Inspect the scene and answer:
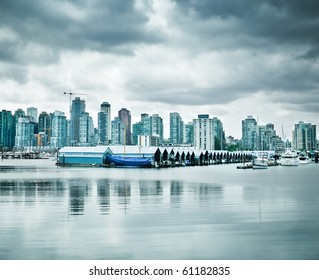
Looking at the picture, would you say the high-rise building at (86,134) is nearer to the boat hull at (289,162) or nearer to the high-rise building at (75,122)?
the high-rise building at (75,122)

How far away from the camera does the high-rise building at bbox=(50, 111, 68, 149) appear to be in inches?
3467

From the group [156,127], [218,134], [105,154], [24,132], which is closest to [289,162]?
[218,134]

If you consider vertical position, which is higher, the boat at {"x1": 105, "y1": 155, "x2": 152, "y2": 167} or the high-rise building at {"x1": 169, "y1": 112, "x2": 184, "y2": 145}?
the high-rise building at {"x1": 169, "y1": 112, "x2": 184, "y2": 145}

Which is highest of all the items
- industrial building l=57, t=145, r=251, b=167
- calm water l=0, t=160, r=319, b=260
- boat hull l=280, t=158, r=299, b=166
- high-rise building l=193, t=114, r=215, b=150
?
high-rise building l=193, t=114, r=215, b=150

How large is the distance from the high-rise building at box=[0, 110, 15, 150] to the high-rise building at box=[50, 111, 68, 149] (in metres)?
20.0

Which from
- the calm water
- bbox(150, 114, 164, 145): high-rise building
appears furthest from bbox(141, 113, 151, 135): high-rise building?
the calm water

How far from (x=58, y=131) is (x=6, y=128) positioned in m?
27.7

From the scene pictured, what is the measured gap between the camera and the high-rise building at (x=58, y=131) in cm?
8806

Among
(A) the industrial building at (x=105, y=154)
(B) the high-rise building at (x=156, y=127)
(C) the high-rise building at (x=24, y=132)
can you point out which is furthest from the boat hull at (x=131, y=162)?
(B) the high-rise building at (x=156, y=127)

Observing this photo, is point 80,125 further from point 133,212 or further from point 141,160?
point 133,212

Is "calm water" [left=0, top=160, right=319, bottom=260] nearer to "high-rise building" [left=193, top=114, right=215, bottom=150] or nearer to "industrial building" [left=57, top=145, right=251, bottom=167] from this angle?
"industrial building" [left=57, top=145, right=251, bottom=167]

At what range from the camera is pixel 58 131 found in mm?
90812

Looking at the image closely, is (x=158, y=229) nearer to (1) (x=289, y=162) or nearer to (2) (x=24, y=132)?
(1) (x=289, y=162)
